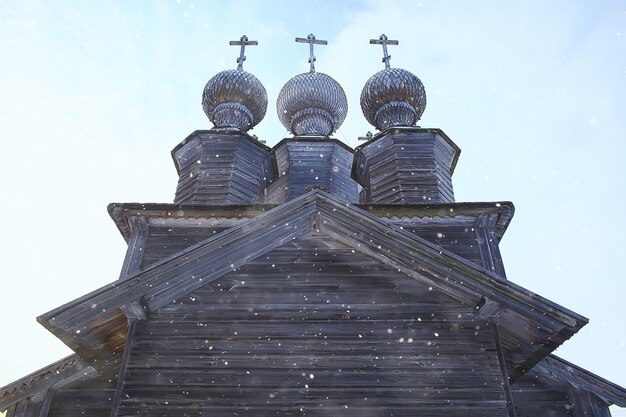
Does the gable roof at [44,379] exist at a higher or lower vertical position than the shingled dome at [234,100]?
lower

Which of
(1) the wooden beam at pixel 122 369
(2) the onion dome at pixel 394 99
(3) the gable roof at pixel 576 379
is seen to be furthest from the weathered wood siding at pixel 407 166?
(1) the wooden beam at pixel 122 369

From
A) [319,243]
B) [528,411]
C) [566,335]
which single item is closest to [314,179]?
[319,243]

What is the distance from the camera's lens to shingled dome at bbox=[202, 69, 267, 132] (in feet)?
49.6

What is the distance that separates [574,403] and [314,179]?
734 cm

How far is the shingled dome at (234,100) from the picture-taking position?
1511cm

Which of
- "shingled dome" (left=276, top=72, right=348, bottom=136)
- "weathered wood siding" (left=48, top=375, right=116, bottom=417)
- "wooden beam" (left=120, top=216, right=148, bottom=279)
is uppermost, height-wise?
"shingled dome" (left=276, top=72, right=348, bottom=136)

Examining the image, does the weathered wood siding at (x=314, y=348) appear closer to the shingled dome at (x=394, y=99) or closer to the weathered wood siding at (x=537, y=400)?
the weathered wood siding at (x=537, y=400)

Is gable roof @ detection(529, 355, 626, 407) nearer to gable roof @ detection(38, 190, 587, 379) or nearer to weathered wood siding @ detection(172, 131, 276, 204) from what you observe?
gable roof @ detection(38, 190, 587, 379)

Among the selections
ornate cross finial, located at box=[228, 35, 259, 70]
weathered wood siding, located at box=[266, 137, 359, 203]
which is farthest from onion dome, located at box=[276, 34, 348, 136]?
ornate cross finial, located at box=[228, 35, 259, 70]

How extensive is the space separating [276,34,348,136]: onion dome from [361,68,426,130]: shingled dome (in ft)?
4.25

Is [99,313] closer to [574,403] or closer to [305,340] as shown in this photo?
[305,340]

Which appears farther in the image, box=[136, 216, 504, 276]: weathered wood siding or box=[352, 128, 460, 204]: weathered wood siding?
box=[352, 128, 460, 204]: weathered wood siding

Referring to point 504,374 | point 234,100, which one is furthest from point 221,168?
point 504,374

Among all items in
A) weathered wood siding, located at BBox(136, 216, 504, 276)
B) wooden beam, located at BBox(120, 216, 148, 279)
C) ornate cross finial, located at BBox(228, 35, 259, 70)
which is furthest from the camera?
ornate cross finial, located at BBox(228, 35, 259, 70)
